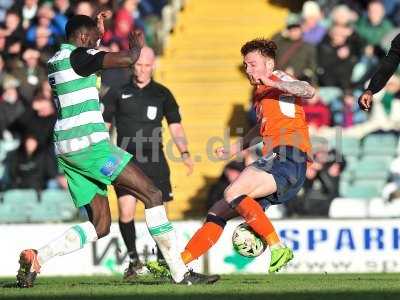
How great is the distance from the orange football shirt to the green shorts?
4.46 ft

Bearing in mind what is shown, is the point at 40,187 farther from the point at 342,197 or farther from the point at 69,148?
the point at 69,148

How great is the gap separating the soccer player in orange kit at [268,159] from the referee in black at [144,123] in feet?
7.73

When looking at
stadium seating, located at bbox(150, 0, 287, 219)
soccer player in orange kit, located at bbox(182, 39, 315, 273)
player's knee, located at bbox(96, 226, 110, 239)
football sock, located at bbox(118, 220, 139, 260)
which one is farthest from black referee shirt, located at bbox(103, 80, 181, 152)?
stadium seating, located at bbox(150, 0, 287, 219)

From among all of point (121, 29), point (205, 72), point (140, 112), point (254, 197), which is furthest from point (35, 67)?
point (254, 197)

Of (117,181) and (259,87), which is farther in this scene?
(259,87)

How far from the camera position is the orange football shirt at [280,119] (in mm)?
11609

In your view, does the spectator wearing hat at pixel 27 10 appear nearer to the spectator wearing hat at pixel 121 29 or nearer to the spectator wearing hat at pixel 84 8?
the spectator wearing hat at pixel 84 8

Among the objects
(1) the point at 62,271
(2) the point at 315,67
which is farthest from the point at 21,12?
(1) the point at 62,271

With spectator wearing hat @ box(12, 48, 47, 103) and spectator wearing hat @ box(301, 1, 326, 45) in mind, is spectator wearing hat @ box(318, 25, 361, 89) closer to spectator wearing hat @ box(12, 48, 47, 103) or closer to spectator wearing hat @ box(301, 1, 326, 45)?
spectator wearing hat @ box(301, 1, 326, 45)

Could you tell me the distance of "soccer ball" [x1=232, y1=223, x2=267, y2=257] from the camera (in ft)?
37.8

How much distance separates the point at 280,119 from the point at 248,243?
1.15m

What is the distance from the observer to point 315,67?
19.0 metres

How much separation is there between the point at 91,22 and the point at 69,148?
1.13 meters

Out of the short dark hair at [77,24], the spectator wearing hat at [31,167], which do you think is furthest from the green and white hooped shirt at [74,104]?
the spectator wearing hat at [31,167]
